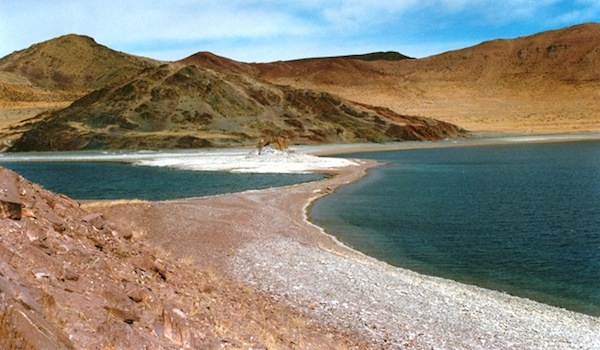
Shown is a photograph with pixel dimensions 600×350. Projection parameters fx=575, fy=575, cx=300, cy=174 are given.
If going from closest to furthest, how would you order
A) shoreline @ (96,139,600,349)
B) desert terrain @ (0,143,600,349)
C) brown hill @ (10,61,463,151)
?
Answer: desert terrain @ (0,143,600,349)
shoreline @ (96,139,600,349)
brown hill @ (10,61,463,151)

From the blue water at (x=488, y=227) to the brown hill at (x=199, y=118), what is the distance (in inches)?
2633

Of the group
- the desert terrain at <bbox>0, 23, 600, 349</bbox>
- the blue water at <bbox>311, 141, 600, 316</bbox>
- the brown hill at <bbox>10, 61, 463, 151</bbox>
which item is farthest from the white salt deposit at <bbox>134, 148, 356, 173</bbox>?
the brown hill at <bbox>10, 61, 463, 151</bbox>

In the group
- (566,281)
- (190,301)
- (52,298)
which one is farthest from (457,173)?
(52,298)

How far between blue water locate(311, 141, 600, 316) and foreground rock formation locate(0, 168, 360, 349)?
9.53m

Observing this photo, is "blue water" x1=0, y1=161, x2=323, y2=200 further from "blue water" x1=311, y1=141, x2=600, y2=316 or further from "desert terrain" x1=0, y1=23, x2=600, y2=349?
"desert terrain" x1=0, y1=23, x2=600, y2=349

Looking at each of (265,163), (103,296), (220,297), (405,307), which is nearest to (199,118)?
(265,163)

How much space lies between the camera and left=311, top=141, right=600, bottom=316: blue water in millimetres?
20266

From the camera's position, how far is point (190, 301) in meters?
11.7

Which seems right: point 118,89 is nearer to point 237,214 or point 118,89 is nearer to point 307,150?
point 307,150

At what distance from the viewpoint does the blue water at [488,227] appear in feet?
66.5

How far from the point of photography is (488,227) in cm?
2955

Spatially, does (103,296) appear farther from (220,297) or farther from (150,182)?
(150,182)

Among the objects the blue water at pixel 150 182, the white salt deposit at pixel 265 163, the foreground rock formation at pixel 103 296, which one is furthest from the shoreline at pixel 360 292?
the white salt deposit at pixel 265 163

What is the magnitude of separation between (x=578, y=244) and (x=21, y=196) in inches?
876
